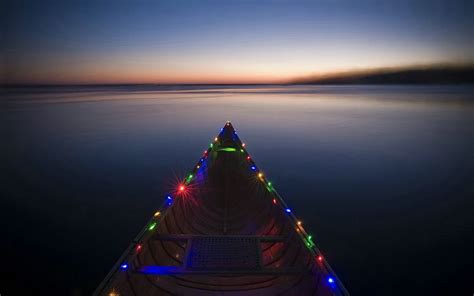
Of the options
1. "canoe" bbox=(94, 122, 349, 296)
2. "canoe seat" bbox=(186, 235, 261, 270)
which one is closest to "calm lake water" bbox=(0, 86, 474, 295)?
"canoe" bbox=(94, 122, 349, 296)

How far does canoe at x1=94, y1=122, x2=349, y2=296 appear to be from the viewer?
4047mm

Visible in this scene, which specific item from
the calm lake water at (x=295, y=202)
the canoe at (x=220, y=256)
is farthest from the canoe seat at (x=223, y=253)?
the calm lake water at (x=295, y=202)

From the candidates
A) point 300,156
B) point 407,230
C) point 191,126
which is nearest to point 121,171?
point 300,156

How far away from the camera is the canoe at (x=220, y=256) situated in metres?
4.05

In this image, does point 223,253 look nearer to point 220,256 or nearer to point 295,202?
point 220,256

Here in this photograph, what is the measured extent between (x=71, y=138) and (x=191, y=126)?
11.7 meters

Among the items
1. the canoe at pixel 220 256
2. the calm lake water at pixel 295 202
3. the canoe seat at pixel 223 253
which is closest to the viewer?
the canoe at pixel 220 256

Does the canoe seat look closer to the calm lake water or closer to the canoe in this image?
the canoe

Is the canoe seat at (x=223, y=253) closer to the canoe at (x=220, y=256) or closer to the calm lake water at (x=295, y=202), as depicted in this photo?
the canoe at (x=220, y=256)

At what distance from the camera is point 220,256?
181 inches

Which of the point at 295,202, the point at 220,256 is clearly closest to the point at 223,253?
the point at 220,256

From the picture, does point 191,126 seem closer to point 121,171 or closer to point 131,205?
point 121,171

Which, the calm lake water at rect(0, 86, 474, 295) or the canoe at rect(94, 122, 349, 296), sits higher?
the canoe at rect(94, 122, 349, 296)

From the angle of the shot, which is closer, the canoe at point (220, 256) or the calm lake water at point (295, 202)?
the canoe at point (220, 256)
